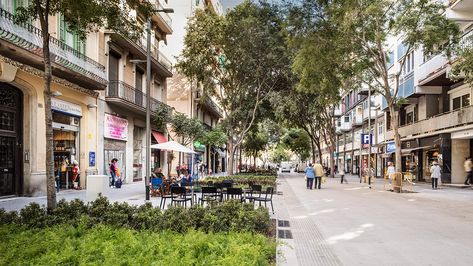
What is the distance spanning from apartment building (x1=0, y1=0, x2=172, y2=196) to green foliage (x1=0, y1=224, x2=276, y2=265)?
28.7 ft

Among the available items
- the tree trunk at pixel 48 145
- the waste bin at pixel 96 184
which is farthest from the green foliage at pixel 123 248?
the waste bin at pixel 96 184

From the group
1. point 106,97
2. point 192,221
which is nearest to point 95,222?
point 192,221

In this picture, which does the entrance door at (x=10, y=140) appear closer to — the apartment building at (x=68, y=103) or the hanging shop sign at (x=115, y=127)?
the apartment building at (x=68, y=103)

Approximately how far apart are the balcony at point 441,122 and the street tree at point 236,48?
36.0ft

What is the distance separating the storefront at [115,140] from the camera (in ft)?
77.3

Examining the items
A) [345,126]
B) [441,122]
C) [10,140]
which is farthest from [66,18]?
[345,126]

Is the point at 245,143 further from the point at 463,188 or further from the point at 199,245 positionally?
the point at 199,245

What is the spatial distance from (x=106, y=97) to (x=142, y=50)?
455cm

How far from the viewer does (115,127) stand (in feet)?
80.6

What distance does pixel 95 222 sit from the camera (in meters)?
7.73

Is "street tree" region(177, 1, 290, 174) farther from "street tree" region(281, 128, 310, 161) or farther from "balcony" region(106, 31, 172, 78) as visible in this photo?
"street tree" region(281, 128, 310, 161)

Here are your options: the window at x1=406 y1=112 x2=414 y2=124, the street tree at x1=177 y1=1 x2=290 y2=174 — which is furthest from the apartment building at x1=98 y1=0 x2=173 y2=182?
the window at x1=406 y1=112 x2=414 y2=124

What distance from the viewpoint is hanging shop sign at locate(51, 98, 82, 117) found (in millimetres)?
18500

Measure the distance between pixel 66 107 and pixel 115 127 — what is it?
205 inches
